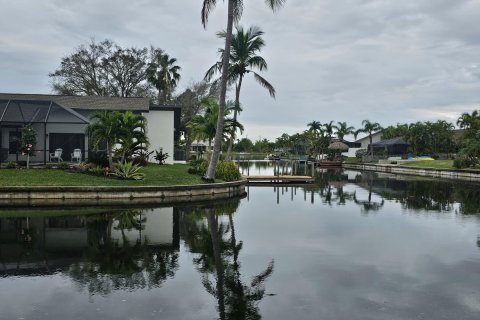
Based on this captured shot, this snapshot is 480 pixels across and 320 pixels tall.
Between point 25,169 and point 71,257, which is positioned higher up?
point 25,169

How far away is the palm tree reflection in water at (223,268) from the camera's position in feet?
23.5

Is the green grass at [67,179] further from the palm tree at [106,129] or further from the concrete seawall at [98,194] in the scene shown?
the palm tree at [106,129]

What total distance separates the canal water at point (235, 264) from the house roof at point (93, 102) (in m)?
18.7

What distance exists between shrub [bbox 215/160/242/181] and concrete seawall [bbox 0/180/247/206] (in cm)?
401

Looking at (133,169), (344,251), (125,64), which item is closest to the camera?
(344,251)

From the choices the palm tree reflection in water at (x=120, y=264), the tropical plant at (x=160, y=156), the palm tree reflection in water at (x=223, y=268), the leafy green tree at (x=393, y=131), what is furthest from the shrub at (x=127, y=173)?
the leafy green tree at (x=393, y=131)

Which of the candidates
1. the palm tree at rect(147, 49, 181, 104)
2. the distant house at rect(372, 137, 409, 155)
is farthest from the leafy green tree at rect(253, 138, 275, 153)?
the palm tree at rect(147, 49, 181, 104)

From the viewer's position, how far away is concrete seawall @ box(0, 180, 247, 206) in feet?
65.4

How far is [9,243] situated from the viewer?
11.5m

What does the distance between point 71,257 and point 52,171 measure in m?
15.2

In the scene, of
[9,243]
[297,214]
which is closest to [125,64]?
[297,214]

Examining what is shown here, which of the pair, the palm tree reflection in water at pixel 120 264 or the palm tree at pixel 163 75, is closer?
the palm tree reflection in water at pixel 120 264

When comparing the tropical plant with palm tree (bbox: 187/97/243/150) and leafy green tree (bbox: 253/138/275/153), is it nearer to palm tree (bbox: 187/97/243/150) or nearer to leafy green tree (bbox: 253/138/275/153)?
palm tree (bbox: 187/97/243/150)

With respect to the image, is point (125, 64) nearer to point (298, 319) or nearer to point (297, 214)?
point (297, 214)
